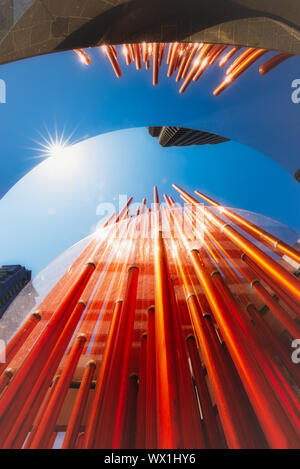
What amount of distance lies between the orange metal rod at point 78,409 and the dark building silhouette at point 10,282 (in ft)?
76.3

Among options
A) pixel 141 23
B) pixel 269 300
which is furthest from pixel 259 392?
pixel 141 23

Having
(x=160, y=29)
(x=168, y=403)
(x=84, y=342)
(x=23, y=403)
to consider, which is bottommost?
(x=168, y=403)

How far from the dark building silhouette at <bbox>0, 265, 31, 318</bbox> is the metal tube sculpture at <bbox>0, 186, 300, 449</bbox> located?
23.1 metres

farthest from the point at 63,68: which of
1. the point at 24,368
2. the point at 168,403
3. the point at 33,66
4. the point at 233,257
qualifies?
the point at 168,403

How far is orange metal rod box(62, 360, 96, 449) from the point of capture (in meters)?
1.65

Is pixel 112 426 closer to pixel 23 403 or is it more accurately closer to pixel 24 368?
pixel 23 403

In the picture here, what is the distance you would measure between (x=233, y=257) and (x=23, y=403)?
2.94 meters

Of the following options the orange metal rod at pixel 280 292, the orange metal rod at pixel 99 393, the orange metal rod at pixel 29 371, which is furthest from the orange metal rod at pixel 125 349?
the orange metal rod at pixel 280 292

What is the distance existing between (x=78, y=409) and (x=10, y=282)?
2628 cm

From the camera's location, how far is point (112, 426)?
1476mm

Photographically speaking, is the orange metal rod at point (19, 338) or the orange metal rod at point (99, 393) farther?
the orange metal rod at point (19, 338)

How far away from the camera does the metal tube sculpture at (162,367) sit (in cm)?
133

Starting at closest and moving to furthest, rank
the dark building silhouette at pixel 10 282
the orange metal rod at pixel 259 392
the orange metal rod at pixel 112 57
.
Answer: the orange metal rod at pixel 259 392, the orange metal rod at pixel 112 57, the dark building silhouette at pixel 10 282

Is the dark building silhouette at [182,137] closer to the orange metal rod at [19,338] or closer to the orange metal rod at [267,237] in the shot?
the orange metal rod at [267,237]
